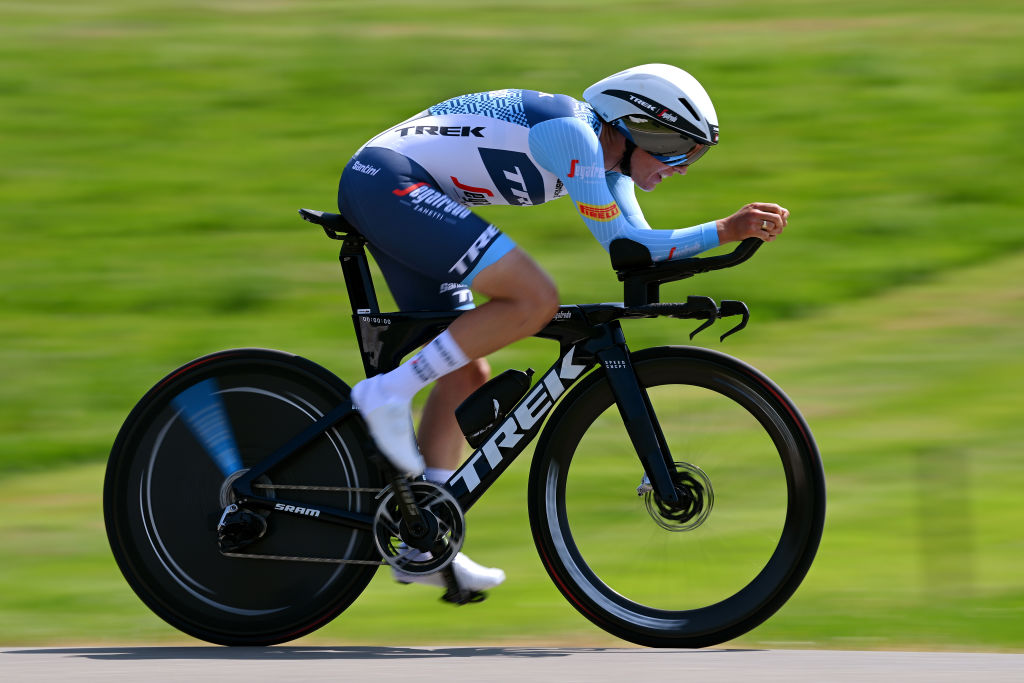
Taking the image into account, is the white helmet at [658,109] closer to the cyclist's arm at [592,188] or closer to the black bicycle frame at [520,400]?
the cyclist's arm at [592,188]

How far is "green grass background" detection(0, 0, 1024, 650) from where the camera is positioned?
18.9 feet

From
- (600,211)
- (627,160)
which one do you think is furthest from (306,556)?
(627,160)

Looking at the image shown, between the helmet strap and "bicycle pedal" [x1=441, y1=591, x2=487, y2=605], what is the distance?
139cm

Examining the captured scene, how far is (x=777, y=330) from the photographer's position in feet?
30.2

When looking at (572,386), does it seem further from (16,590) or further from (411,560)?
(16,590)

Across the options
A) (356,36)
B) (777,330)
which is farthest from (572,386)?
(356,36)

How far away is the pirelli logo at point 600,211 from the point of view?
449cm

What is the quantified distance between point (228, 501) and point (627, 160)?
5.45 feet

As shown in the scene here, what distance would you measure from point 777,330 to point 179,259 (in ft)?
13.2

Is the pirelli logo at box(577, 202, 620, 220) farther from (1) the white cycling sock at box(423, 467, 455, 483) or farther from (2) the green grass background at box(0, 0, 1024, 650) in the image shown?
(2) the green grass background at box(0, 0, 1024, 650)

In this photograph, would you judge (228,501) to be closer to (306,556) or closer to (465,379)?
(306,556)

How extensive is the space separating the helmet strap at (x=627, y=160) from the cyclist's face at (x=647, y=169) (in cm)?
1

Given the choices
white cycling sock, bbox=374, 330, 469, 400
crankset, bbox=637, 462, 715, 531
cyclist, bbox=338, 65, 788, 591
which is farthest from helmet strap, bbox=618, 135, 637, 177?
crankset, bbox=637, 462, 715, 531

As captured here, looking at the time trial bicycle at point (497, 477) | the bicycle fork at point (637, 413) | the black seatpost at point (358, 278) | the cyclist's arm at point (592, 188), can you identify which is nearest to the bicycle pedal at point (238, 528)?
the time trial bicycle at point (497, 477)
